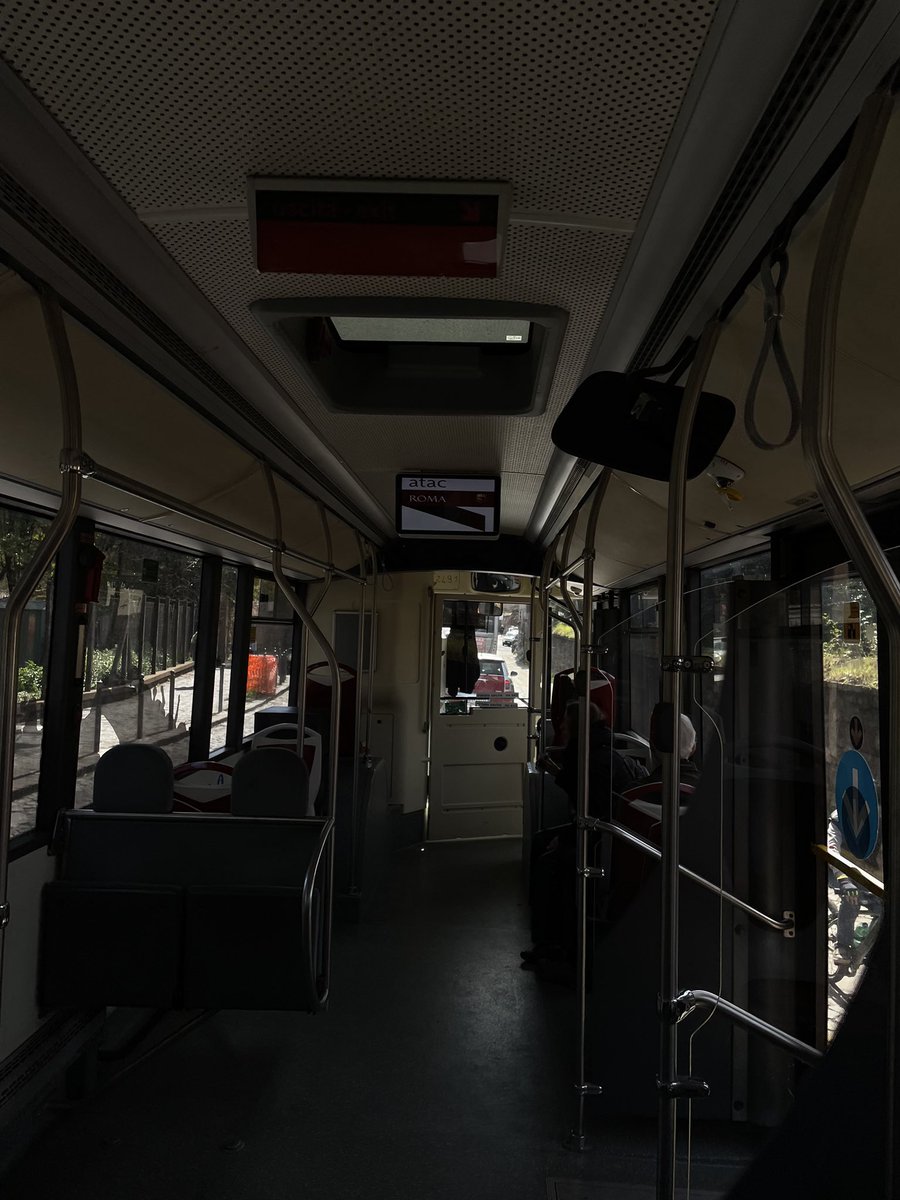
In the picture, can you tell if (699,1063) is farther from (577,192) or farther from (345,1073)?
(577,192)

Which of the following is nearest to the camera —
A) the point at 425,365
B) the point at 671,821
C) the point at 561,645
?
the point at 671,821

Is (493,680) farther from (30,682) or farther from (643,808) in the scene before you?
(30,682)

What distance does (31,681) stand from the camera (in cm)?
350

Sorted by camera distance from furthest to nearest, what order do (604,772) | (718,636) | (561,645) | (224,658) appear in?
(561,645) → (224,658) → (604,772) → (718,636)

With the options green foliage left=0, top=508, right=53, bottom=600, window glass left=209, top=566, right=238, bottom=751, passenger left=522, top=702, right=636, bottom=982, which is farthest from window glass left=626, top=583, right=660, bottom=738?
window glass left=209, top=566, right=238, bottom=751

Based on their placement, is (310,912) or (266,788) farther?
(266,788)

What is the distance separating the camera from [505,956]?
16.2 feet

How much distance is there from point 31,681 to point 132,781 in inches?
23.8

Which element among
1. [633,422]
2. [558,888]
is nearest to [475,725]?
[558,888]

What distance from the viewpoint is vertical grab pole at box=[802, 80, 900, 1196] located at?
95 centimetres

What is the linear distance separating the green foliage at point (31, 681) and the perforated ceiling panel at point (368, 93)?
239cm

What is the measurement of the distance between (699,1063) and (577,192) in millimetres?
2522

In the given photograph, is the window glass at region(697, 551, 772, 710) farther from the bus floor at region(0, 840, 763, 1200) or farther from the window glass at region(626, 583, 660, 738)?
the bus floor at region(0, 840, 763, 1200)

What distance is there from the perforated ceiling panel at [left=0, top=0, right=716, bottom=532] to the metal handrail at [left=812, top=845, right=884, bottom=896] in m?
1.18
